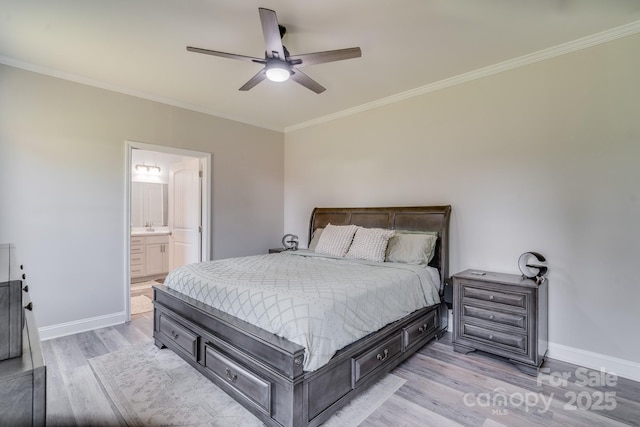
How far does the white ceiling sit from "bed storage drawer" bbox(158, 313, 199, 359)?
248 centimetres

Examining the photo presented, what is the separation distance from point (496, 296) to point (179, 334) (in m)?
2.77

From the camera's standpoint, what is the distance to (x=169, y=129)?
4035 mm

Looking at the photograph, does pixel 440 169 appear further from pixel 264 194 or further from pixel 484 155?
pixel 264 194

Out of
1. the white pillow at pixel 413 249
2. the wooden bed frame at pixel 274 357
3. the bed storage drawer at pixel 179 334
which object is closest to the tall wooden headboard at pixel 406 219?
the white pillow at pixel 413 249

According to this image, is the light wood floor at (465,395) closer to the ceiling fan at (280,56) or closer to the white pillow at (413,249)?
the white pillow at (413,249)

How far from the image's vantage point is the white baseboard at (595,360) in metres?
2.42

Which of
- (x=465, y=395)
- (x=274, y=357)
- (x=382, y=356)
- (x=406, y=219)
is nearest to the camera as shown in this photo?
(x=274, y=357)

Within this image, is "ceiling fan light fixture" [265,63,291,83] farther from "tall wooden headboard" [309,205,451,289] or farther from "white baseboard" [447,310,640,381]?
"white baseboard" [447,310,640,381]

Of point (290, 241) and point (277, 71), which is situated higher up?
point (277, 71)

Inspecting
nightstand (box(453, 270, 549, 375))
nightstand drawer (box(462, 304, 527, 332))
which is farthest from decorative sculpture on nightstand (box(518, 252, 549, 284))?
nightstand drawer (box(462, 304, 527, 332))

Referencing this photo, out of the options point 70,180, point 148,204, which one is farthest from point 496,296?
point 148,204

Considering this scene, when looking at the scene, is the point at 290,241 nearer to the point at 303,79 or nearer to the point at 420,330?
the point at 420,330

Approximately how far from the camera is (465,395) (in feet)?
7.23

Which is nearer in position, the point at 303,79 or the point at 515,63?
the point at 303,79
